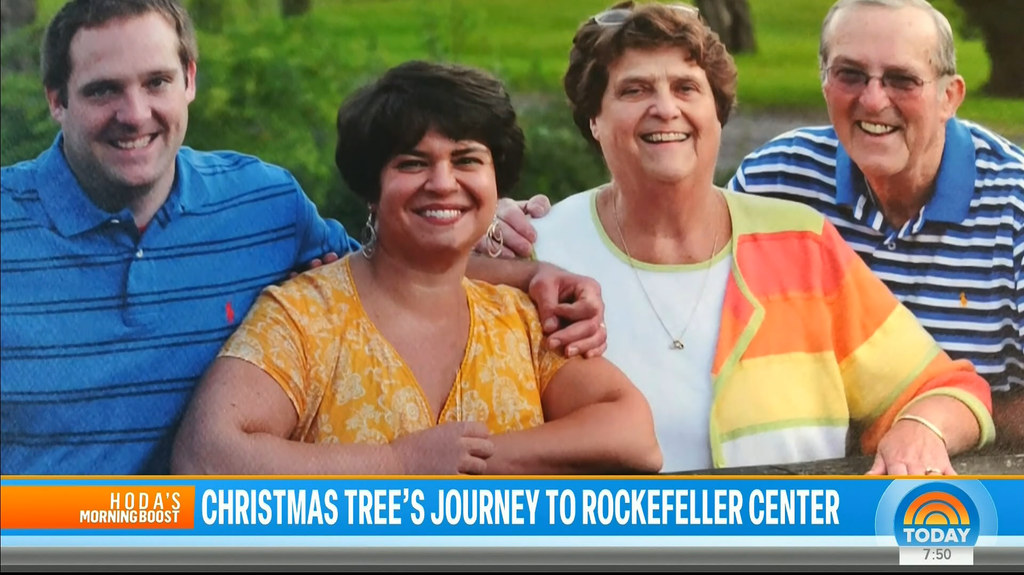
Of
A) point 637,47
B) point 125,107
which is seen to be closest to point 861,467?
point 637,47

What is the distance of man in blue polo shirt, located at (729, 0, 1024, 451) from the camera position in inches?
160

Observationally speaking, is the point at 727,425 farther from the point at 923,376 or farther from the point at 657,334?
the point at 923,376

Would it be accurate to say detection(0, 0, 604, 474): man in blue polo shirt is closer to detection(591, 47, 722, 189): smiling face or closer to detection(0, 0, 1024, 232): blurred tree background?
detection(0, 0, 1024, 232): blurred tree background

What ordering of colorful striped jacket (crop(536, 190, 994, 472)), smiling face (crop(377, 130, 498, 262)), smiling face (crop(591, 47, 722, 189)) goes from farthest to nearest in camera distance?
1. colorful striped jacket (crop(536, 190, 994, 472))
2. smiling face (crop(591, 47, 722, 189))
3. smiling face (crop(377, 130, 498, 262))

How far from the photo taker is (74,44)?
4.02 m

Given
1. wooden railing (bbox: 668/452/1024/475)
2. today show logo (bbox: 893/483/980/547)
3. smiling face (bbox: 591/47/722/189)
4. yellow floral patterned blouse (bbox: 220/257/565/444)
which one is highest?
smiling face (bbox: 591/47/722/189)

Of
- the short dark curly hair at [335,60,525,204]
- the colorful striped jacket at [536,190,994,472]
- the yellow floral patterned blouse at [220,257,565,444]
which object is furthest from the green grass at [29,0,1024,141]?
the yellow floral patterned blouse at [220,257,565,444]

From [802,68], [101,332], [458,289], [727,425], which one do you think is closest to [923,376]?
[727,425]

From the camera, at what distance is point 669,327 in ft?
13.4

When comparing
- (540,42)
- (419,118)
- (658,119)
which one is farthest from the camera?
(540,42)

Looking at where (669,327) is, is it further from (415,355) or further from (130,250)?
(130,250)

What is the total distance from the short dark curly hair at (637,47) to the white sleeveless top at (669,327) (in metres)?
0.35

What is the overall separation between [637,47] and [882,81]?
671mm

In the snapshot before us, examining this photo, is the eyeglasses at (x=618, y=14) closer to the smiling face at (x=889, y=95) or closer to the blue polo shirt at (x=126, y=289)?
the smiling face at (x=889, y=95)
